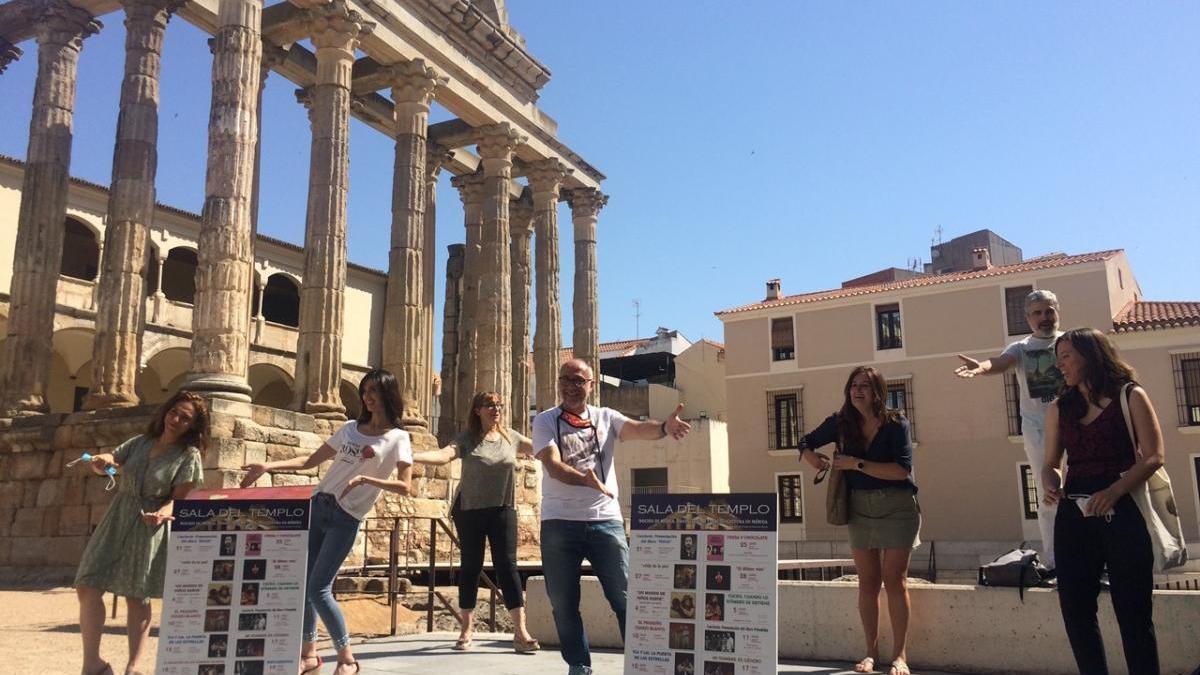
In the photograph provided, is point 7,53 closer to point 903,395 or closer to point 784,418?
point 784,418

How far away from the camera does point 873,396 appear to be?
558cm

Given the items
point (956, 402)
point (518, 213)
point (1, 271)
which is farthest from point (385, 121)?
point (956, 402)

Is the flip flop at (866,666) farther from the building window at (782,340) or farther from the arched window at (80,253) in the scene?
the building window at (782,340)

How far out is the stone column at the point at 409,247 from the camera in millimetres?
18688

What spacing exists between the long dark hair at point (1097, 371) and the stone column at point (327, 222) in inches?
522

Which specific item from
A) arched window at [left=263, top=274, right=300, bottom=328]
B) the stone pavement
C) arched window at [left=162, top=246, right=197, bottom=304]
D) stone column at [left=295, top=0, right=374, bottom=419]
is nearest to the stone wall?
stone column at [left=295, top=0, right=374, bottom=419]

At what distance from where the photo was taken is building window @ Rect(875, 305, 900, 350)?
31.1 metres

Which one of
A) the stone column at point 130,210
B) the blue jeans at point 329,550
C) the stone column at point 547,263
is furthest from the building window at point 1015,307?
the blue jeans at point 329,550

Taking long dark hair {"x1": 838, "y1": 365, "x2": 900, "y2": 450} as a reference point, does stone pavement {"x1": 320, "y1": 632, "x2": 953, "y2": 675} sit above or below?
below

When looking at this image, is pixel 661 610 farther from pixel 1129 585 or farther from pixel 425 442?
pixel 425 442

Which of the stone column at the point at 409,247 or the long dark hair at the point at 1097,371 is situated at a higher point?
the stone column at the point at 409,247

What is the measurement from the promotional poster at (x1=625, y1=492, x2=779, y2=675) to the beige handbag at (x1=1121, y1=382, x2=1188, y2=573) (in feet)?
5.83

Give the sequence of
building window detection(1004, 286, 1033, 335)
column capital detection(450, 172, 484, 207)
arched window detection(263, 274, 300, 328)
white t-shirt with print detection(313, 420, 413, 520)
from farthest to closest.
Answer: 1. arched window detection(263, 274, 300, 328)
2. building window detection(1004, 286, 1033, 335)
3. column capital detection(450, 172, 484, 207)
4. white t-shirt with print detection(313, 420, 413, 520)

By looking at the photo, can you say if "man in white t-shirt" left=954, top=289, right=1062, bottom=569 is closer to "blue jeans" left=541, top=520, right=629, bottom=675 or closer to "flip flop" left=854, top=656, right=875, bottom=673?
"flip flop" left=854, top=656, right=875, bottom=673
